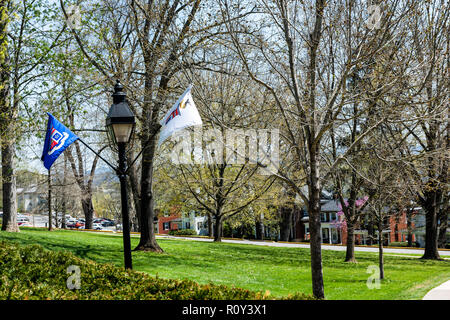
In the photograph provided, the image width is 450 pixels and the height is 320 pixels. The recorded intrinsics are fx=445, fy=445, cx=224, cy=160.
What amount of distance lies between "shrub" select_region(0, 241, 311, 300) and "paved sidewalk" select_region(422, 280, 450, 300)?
21.5 feet

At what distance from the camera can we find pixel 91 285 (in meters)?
5.92

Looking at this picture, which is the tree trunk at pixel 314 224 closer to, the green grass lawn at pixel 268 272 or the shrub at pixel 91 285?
the green grass lawn at pixel 268 272

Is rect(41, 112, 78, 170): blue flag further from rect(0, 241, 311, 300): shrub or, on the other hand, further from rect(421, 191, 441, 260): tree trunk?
rect(421, 191, 441, 260): tree trunk

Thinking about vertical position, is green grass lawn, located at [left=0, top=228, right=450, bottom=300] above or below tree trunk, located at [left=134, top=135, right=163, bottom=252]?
below

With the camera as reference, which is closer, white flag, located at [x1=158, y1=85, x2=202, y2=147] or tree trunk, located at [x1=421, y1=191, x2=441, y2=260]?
white flag, located at [x1=158, y1=85, x2=202, y2=147]

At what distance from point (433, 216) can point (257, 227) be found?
3158cm

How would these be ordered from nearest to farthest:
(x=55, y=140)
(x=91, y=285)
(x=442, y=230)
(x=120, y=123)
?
(x=91, y=285) → (x=120, y=123) → (x=55, y=140) → (x=442, y=230)

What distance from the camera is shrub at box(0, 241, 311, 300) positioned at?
5000 mm

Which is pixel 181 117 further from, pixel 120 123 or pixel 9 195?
pixel 9 195

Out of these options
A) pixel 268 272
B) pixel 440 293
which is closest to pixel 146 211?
pixel 268 272

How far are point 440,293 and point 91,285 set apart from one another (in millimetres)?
8747

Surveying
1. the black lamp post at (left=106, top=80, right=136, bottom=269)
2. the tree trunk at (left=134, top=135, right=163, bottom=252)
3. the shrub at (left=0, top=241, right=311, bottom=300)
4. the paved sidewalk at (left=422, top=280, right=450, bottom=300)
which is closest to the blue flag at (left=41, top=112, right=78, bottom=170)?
the black lamp post at (left=106, top=80, right=136, bottom=269)
